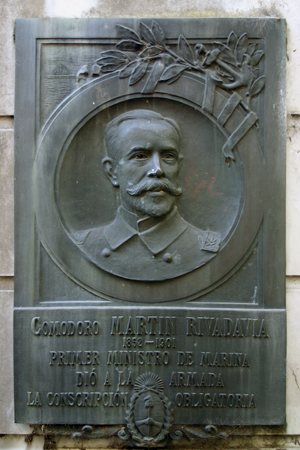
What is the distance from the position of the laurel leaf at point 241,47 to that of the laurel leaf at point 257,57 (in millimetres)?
108

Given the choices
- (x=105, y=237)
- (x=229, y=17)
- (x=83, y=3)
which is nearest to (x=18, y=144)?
(x=105, y=237)

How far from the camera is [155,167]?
475cm

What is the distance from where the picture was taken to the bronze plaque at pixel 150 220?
15.5 ft

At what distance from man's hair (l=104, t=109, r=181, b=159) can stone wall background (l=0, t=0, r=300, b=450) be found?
937 millimetres

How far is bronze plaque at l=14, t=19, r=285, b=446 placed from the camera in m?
4.71

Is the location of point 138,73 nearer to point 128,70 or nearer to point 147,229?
point 128,70

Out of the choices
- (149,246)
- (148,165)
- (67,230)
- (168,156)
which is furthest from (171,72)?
(67,230)

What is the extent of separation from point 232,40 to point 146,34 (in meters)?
0.81

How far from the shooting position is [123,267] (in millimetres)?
4832

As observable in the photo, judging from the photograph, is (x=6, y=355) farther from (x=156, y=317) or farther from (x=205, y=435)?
(x=205, y=435)

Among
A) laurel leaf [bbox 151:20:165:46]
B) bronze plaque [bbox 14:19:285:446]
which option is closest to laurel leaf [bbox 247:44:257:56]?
bronze plaque [bbox 14:19:285:446]

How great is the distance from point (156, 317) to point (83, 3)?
307cm

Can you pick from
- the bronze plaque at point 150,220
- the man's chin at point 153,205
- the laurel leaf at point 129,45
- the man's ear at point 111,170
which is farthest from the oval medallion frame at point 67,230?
the man's chin at point 153,205

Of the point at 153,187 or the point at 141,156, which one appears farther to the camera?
the point at 141,156
